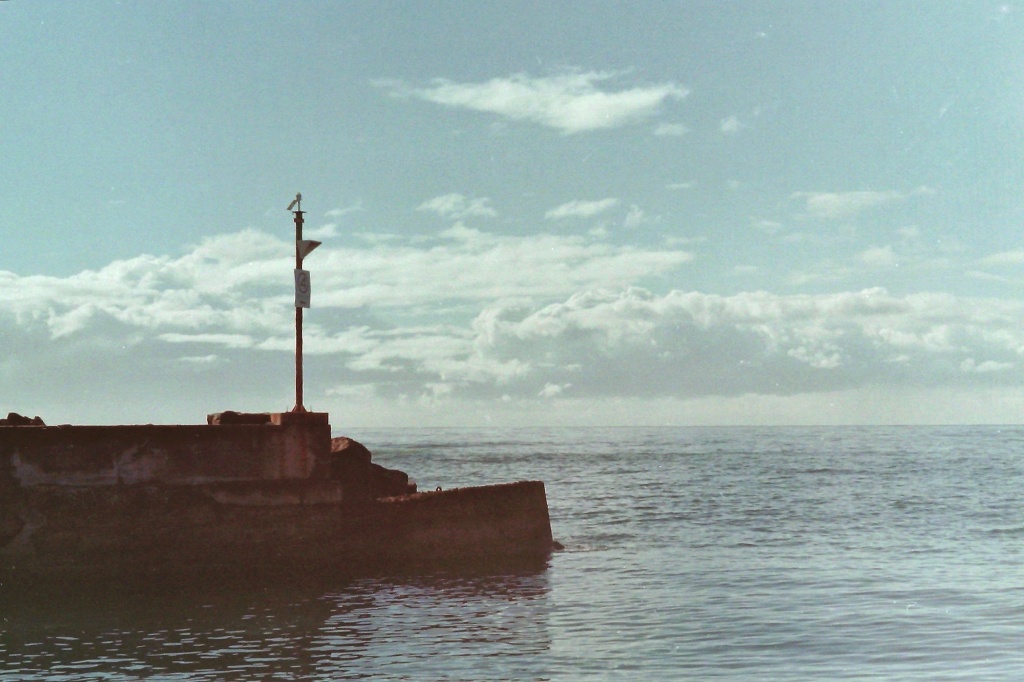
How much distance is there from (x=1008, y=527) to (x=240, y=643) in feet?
61.6

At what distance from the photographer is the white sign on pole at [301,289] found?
14711 mm

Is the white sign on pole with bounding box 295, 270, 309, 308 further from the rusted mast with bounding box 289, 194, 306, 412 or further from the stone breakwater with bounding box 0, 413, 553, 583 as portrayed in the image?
the stone breakwater with bounding box 0, 413, 553, 583

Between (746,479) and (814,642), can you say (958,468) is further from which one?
(814,642)

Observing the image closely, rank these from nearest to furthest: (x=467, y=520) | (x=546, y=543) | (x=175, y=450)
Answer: (x=175, y=450)
(x=467, y=520)
(x=546, y=543)

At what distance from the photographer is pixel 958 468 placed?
172 feet

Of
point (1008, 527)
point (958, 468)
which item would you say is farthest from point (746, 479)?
point (1008, 527)

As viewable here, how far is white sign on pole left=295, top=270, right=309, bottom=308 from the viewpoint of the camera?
14.7 meters

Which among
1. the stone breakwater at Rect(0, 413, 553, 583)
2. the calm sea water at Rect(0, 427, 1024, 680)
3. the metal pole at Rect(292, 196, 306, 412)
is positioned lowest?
the calm sea water at Rect(0, 427, 1024, 680)

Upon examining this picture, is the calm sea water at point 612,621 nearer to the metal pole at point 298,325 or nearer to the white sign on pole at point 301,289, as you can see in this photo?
the metal pole at point 298,325

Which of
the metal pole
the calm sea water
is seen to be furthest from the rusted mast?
the calm sea water

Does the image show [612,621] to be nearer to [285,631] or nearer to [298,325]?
[285,631]

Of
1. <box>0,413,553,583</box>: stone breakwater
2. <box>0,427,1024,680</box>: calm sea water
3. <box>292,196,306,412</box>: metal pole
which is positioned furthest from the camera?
<box>292,196,306,412</box>: metal pole

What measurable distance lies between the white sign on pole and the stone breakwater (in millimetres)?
1743

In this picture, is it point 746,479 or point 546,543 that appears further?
point 746,479
